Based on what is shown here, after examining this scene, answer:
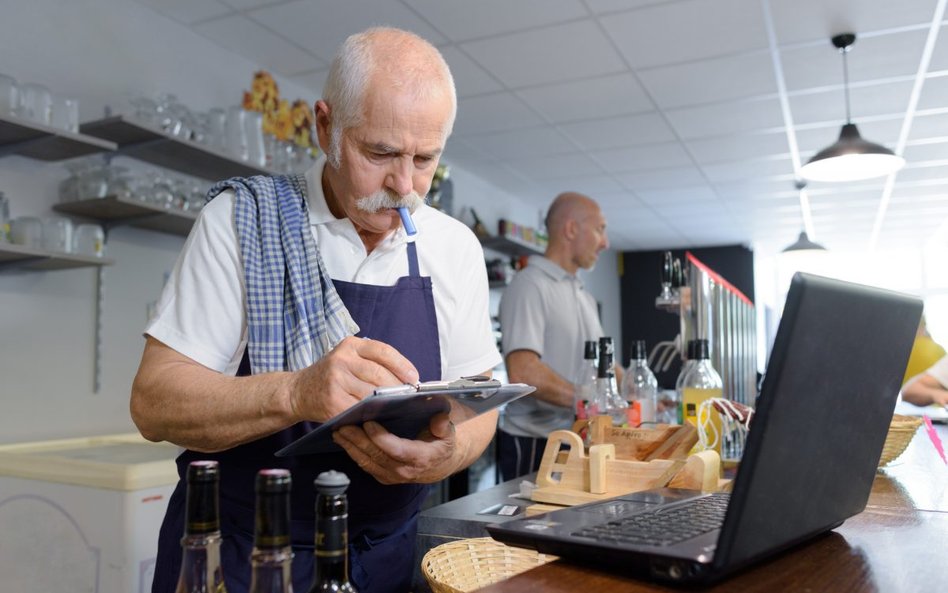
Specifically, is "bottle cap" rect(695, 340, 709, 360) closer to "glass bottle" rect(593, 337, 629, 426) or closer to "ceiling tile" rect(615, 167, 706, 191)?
"glass bottle" rect(593, 337, 629, 426)

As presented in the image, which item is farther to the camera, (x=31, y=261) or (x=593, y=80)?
(x=593, y=80)

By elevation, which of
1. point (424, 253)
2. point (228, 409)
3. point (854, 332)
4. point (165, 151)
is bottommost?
point (228, 409)

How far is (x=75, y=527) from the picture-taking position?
2.23 m

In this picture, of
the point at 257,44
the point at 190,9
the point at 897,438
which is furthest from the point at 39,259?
the point at 897,438

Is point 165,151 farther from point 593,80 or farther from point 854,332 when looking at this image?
point 854,332

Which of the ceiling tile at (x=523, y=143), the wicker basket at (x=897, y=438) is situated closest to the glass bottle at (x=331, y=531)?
the wicker basket at (x=897, y=438)

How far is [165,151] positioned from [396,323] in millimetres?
2213

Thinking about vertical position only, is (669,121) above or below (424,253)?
above

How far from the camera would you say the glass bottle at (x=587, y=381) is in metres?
2.10

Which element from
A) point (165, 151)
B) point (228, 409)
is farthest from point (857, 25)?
point (228, 409)

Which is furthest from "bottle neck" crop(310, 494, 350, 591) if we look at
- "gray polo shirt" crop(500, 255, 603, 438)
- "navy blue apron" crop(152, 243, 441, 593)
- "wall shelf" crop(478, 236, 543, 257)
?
"wall shelf" crop(478, 236, 543, 257)

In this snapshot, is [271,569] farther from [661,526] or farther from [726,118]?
[726,118]

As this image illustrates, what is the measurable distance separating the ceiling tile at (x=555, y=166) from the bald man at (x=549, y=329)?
94.8 inches

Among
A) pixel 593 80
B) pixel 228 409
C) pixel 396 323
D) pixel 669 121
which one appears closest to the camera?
pixel 228 409
